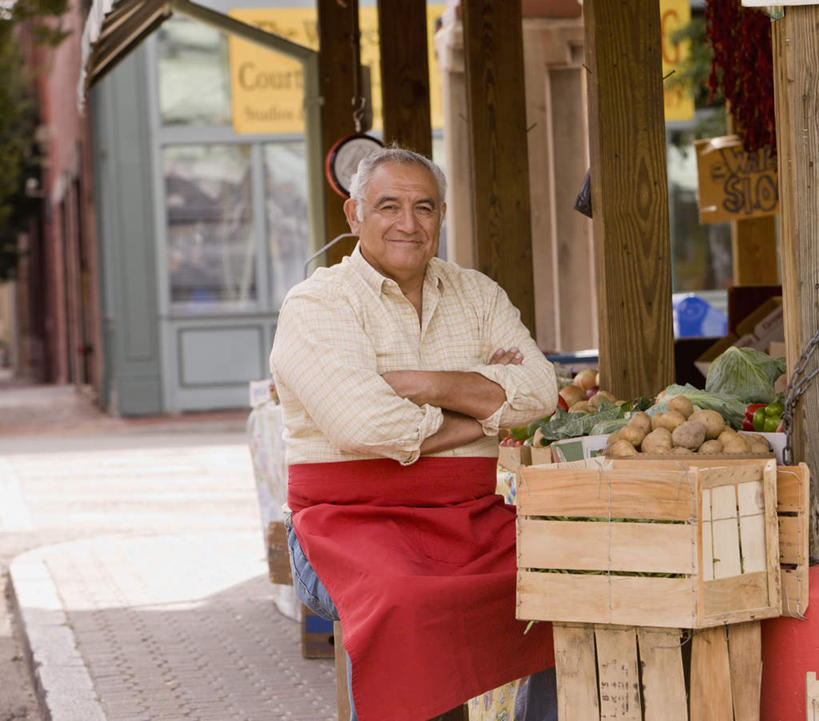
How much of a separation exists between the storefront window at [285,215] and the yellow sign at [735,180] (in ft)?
34.1

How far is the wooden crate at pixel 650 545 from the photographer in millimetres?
3176

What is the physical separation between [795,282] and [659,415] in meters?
0.72

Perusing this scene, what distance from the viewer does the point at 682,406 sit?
400cm

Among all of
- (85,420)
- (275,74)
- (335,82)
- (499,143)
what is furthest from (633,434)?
(85,420)

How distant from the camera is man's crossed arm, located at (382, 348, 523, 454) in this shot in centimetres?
369

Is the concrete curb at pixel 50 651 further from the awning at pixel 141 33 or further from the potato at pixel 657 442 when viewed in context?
the awning at pixel 141 33

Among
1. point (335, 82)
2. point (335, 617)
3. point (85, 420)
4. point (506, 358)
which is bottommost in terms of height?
point (85, 420)

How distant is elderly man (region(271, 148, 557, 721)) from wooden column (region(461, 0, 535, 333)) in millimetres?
2129

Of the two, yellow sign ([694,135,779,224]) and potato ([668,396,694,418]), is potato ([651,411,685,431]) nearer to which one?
potato ([668,396,694,418])

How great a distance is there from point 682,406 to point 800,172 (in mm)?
897

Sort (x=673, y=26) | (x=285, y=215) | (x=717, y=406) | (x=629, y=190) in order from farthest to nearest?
(x=285, y=215), (x=673, y=26), (x=629, y=190), (x=717, y=406)

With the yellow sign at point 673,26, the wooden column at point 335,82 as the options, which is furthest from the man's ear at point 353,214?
the yellow sign at point 673,26

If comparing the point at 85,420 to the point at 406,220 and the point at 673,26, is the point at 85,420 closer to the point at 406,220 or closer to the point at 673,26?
the point at 673,26

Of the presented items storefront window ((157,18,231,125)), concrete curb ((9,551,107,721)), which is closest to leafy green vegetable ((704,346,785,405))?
concrete curb ((9,551,107,721))
